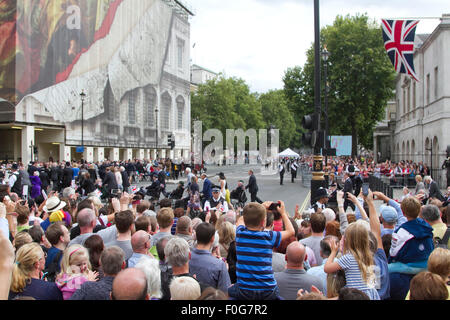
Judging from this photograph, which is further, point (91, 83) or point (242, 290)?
point (91, 83)

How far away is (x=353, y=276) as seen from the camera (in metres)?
3.59

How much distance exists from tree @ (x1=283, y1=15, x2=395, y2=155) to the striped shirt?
132 feet

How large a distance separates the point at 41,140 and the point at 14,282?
38.3 meters

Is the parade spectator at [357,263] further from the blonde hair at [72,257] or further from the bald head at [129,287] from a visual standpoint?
the blonde hair at [72,257]

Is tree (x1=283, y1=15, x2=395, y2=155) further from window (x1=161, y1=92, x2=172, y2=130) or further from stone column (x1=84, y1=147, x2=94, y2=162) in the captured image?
stone column (x1=84, y1=147, x2=94, y2=162)

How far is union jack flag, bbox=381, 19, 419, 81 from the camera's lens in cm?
1528

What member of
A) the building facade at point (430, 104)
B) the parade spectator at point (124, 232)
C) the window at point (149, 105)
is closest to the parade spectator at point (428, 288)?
the parade spectator at point (124, 232)

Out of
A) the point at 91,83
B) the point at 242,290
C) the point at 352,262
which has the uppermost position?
the point at 91,83

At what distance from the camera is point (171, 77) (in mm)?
59844

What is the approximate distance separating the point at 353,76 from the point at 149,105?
86.4ft

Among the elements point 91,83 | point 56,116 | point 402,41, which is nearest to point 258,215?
point 402,41

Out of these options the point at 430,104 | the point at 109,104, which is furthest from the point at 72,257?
the point at 109,104
